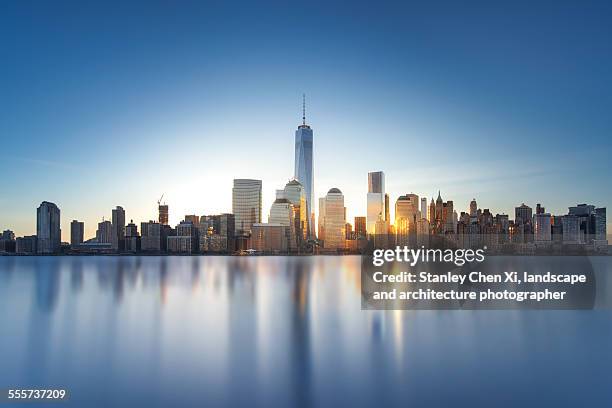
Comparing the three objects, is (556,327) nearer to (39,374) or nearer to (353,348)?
(353,348)

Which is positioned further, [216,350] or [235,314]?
[235,314]

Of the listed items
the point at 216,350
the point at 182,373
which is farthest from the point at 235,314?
the point at 182,373

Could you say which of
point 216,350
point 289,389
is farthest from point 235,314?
point 289,389

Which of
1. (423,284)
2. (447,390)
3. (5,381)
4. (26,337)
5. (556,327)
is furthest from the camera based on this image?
(423,284)

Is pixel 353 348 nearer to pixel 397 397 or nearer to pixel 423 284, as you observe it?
pixel 397 397

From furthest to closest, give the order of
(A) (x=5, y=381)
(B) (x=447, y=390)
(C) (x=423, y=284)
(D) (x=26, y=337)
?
(C) (x=423, y=284), (D) (x=26, y=337), (A) (x=5, y=381), (B) (x=447, y=390)

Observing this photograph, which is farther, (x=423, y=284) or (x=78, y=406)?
(x=423, y=284)
